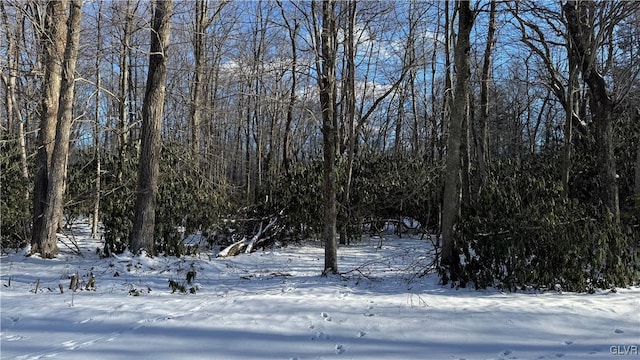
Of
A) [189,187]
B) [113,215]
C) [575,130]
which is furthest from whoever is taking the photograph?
[575,130]

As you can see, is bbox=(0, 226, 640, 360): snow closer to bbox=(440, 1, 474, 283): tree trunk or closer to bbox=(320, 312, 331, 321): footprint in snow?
bbox=(320, 312, 331, 321): footprint in snow

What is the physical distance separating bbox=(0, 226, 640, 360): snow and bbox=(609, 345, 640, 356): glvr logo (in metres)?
0.03

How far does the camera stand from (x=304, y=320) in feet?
17.1

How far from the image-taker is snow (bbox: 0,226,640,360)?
4184 mm

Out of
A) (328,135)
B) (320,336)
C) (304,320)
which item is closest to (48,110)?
(328,135)

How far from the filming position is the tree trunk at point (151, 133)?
9641mm

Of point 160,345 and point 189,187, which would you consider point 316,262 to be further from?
point 160,345

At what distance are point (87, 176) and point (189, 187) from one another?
4.24 meters

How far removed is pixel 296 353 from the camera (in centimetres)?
417

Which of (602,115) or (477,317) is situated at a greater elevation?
(602,115)

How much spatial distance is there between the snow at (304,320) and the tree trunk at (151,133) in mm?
1422

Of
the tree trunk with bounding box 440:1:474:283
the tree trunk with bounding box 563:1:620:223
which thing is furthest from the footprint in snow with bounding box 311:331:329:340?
the tree trunk with bounding box 563:1:620:223

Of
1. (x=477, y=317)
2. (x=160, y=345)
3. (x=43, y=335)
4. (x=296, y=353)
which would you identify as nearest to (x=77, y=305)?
(x=43, y=335)

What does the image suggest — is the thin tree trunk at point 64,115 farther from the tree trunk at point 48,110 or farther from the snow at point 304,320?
the snow at point 304,320
